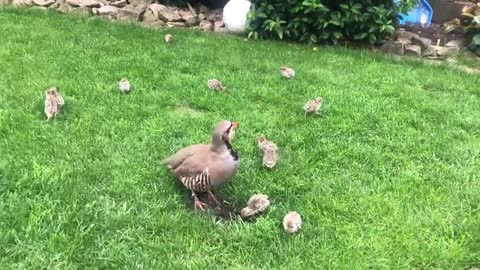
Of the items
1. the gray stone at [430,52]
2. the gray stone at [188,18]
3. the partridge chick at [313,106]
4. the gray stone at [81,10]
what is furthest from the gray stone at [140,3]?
the partridge chick at [313,106]

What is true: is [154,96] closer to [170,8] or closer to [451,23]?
[170,8]

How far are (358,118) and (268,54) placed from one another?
2.14 meters

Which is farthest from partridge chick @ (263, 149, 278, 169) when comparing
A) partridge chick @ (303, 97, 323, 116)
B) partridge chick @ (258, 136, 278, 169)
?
partridge chick @ (303, 97, 323, 116)

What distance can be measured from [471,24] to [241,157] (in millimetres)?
5022

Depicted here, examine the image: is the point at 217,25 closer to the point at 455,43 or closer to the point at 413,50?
the point at 413,50

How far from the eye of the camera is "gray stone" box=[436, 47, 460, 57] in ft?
24.5

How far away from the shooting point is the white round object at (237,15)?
25.6 ft

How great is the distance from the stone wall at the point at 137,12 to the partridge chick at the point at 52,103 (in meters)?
3.76

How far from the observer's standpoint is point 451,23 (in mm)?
8195

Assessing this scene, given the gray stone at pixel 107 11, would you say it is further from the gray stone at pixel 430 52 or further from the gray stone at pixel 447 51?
the gray stone at pixel 447 51

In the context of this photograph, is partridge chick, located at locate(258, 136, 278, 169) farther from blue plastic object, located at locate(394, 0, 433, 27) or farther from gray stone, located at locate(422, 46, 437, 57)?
Result: blue plastic object, located at locate(394, 0, 433, 27)

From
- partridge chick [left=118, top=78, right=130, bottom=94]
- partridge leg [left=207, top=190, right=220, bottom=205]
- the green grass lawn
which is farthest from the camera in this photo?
partridge chick [left=118, top=78, right=130, bottom=94]

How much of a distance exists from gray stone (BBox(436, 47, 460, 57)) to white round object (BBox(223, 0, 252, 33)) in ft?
8.68

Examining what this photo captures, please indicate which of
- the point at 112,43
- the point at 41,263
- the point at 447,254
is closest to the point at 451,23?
the point at 112,43
